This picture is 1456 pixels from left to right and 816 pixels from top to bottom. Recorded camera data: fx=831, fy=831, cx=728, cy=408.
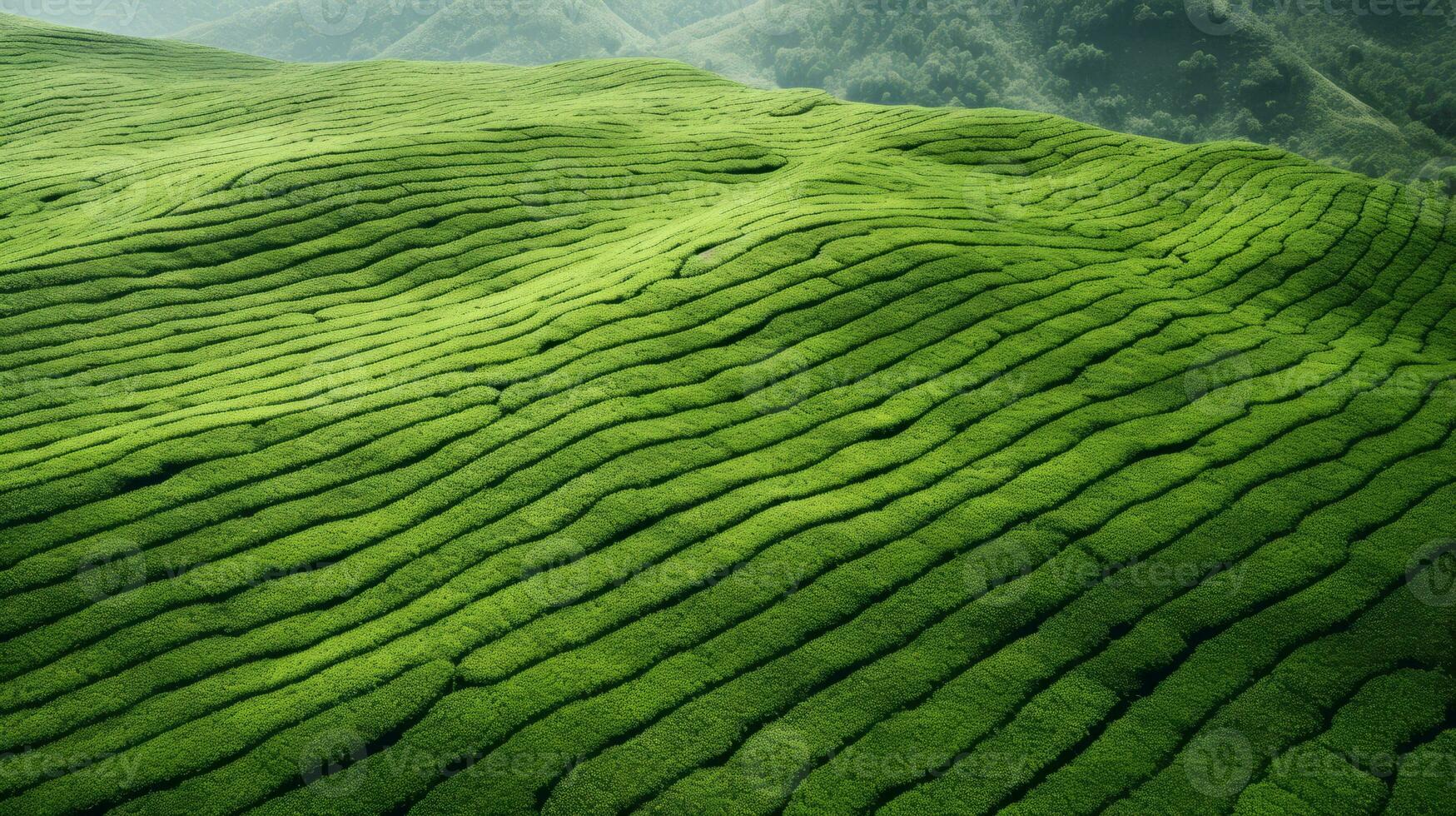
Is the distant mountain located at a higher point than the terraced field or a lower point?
higher

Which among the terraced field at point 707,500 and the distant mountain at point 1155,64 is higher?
the distant mountain at point 1155,64

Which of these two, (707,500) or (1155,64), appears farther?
(1155,64)

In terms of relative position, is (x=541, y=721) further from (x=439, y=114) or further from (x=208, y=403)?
(x=439, y=114)

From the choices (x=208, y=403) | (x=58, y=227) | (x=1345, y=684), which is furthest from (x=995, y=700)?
(x=58, y=227)

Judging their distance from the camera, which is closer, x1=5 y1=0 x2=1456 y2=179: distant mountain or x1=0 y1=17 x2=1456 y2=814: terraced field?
x1=0 y1=17 x2=1456 y2=814: terraced field

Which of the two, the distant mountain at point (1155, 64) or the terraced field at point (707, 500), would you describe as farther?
the distant mountain at point (1155, 64)

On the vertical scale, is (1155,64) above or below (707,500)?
above
